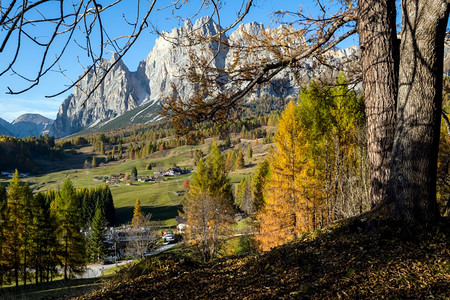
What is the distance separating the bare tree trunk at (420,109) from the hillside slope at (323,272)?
34 centimetres

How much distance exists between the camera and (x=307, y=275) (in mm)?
2668

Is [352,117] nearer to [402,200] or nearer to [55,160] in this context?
[402,200]

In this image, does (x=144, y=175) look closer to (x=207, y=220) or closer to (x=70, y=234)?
(x=70, y=234)

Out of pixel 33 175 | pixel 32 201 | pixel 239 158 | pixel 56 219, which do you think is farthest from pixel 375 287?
pixel 33 175

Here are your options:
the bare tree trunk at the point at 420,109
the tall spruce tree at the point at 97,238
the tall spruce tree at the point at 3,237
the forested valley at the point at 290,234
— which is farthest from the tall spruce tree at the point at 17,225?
the bare tree trunk at the point at 420,109

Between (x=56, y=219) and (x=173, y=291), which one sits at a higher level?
(x=173, y=291)

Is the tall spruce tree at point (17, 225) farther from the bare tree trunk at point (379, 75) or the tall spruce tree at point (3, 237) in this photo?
the bare tree trunk at point (379, 75)

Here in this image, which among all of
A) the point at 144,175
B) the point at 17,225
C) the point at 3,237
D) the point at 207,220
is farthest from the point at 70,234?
the point at 144,175

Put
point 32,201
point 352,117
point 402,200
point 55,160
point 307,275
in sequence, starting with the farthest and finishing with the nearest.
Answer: point 55,160
point 32,201
point 352,117
point 402,200
point 307,275

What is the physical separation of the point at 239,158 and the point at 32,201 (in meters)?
73.7

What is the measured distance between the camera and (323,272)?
2.65m

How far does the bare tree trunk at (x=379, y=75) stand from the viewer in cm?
363

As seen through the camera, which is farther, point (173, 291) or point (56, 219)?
point (56, 219)

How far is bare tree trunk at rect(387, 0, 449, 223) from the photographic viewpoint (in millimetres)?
2934
